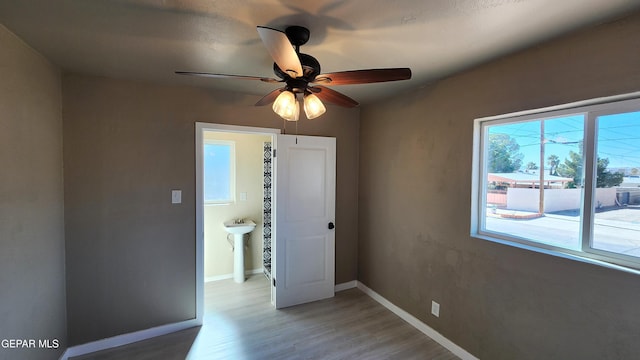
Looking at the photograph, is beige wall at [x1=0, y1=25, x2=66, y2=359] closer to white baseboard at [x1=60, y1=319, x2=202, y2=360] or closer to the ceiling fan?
white baseboard at [x1=60, y1=319, x2=202, y2=360]

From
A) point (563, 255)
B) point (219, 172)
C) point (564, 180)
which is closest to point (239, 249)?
point (219, 172)

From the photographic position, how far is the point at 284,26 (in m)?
1.54

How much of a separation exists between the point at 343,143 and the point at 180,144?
1879mm

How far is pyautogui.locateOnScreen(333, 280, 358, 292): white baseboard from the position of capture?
3518mm

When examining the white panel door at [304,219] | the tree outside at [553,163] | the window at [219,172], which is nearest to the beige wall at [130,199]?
the white panel door at [304,219]

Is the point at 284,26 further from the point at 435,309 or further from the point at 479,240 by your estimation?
the point at 435,309

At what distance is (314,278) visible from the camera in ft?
10.8

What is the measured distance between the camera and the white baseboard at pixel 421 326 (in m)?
2.26

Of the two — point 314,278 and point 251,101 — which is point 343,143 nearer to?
point 251,101

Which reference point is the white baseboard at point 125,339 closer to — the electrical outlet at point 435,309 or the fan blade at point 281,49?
the electrical outlet at point 435,309

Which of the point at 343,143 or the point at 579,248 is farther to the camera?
the point at 343,143

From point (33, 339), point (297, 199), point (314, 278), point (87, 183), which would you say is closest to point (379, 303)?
point (314, 278)

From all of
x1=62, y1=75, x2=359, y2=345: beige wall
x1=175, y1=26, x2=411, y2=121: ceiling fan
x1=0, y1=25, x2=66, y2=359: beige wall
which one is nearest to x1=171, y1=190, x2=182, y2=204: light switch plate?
x1=62, y1=75, x2=359, y2=345: beige wall

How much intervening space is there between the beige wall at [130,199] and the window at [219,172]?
1.22 m
